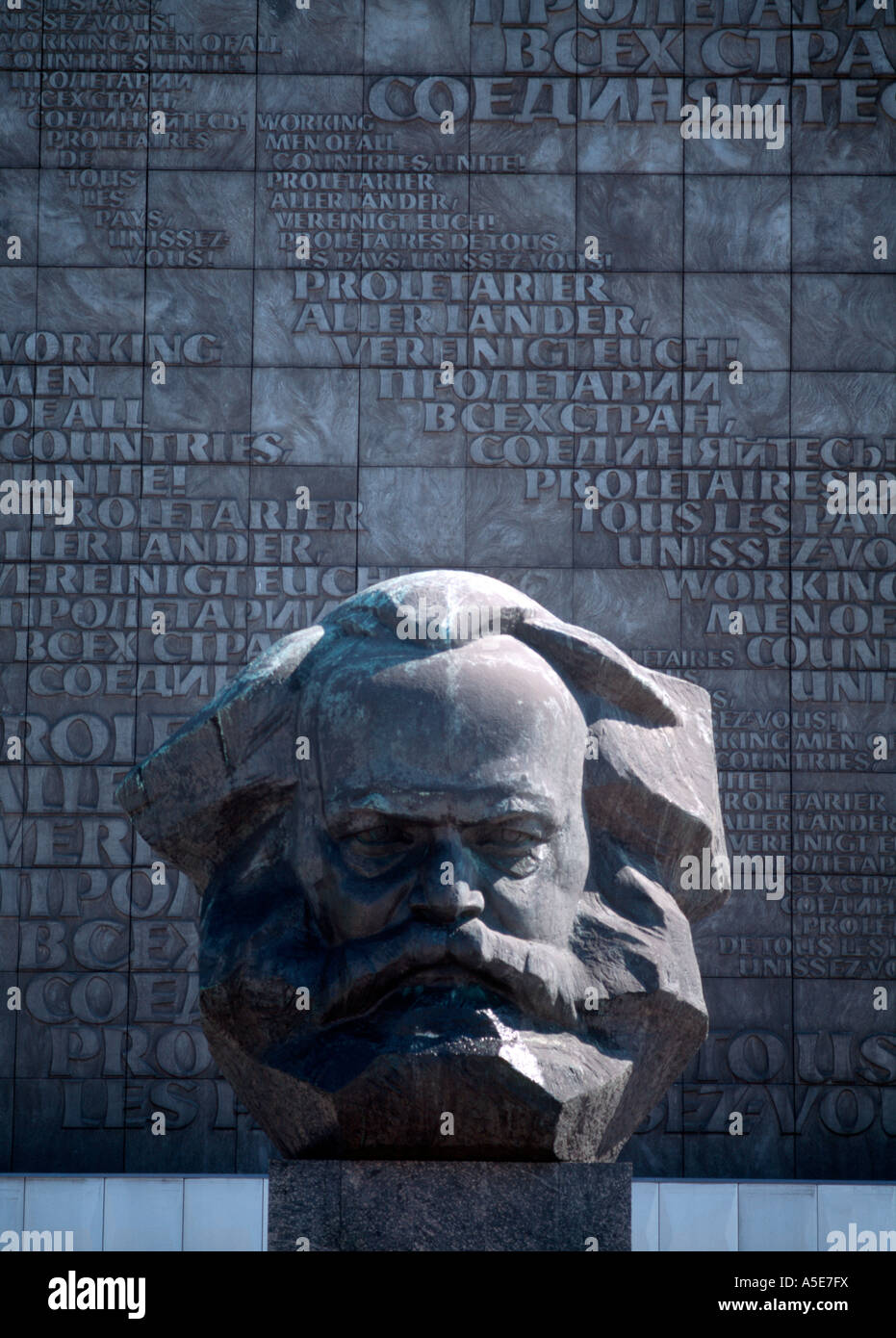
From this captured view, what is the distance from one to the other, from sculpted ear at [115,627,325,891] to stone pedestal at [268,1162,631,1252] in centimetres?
87

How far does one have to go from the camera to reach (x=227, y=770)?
443cm

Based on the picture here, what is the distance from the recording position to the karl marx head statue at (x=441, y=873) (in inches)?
162

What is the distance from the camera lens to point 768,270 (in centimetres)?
888

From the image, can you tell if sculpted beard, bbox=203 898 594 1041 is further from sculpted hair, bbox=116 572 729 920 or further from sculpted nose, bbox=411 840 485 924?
sculpted hair, bbox=116 572 729 920

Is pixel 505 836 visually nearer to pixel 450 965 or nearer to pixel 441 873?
pixel 441 873

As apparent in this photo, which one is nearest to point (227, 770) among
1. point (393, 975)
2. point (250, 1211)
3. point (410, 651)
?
point (410, 651)

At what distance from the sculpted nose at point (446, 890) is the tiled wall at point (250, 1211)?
4.22m

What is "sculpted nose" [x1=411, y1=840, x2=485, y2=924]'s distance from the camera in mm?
4094

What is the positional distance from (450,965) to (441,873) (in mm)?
230

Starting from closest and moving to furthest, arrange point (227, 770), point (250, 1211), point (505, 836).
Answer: point (505, 836)
point (227, 770)
point (250, 1211)

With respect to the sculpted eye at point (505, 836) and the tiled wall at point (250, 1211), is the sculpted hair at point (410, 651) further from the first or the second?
the tiled wall at point (250, 1211)

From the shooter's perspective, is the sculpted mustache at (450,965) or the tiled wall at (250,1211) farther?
the tiled wall at (250,1211)

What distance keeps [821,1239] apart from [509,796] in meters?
4.62

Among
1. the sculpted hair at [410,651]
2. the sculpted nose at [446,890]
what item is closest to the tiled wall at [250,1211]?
the sculpted hair at [410,651]
